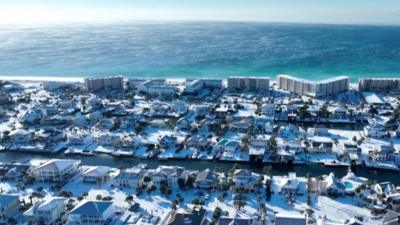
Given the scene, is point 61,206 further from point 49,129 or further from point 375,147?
point 375,147

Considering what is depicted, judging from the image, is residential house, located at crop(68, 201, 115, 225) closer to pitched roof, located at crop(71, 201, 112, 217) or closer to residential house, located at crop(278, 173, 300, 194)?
pitched roof, located at crop(71, 201, 112, 217)

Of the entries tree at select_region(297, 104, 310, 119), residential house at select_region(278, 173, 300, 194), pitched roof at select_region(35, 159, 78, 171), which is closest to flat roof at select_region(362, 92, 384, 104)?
tree at select_region(297, 104, 310, 119)

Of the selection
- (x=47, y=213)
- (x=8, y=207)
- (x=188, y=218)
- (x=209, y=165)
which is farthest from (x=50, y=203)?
(x=209, y=165)

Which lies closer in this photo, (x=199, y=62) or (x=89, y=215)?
(x=89, y=215)

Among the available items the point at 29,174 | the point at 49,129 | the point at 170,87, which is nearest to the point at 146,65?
the point at 170,87

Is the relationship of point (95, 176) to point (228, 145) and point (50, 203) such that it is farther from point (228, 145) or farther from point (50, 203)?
point (228, 145)

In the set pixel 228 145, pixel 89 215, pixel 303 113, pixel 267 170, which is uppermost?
pixel 303 113

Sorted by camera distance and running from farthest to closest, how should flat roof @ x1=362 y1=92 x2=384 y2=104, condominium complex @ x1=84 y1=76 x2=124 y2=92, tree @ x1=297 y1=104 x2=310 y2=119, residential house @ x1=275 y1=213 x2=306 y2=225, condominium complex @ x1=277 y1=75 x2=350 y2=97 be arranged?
1. condominium complex @ x1=84 y1=76 x2=124 y2=92
2. condominium complex @ x1=277 y1=75 x2=350 y2=97
3. flat roof @ x1=362 y1=92 x2=384 y2=104
4. tree @ x1=297 y1=104 x2=310 y2=119
5. residential house @ x1=275 y1=213 x2=306 y2=225
